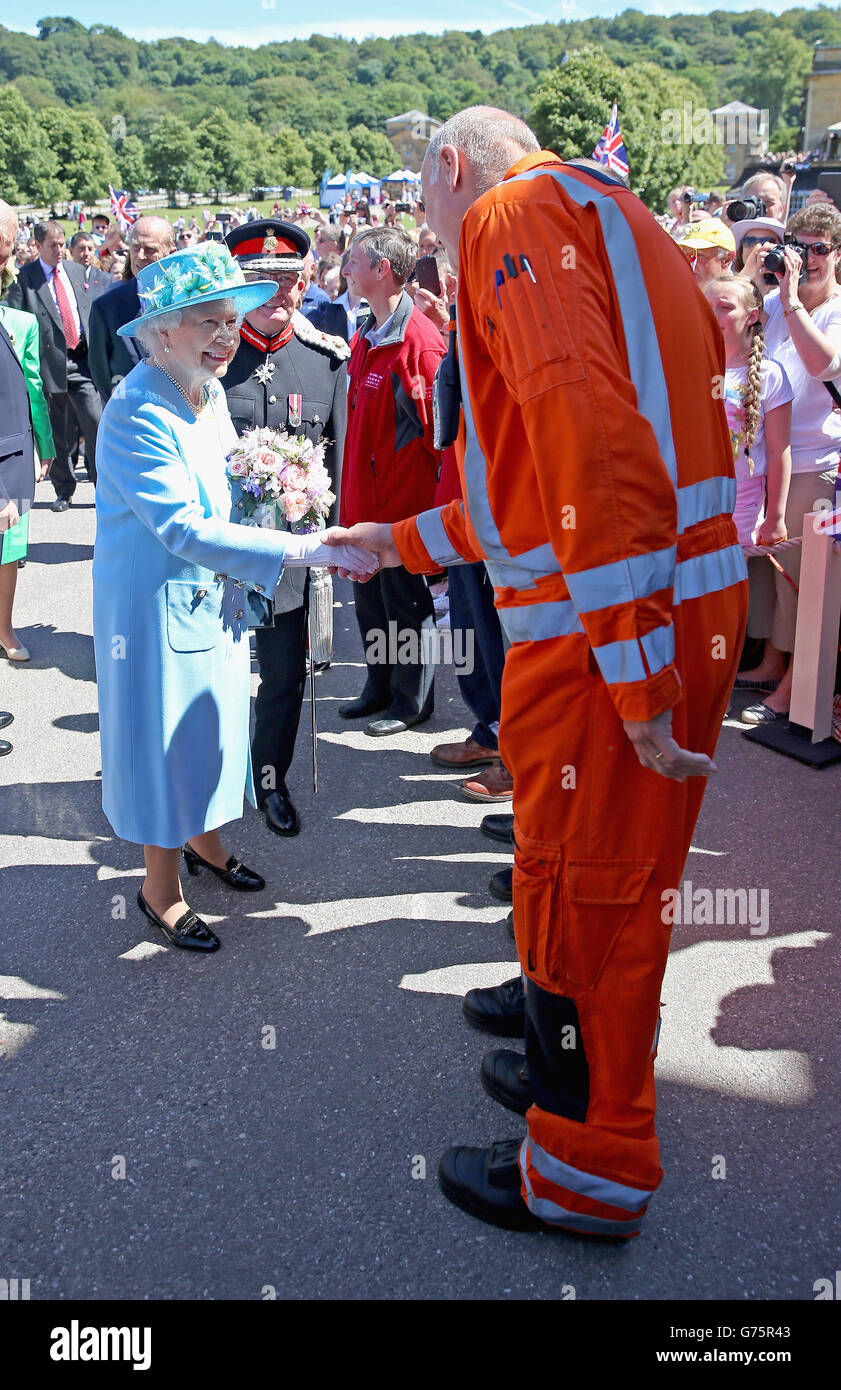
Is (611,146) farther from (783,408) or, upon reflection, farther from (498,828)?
(498,828)

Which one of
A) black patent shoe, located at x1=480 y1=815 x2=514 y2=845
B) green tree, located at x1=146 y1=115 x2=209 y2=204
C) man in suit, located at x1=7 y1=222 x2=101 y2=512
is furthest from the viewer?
green tree, located at x1=146 y1=115 x2=209 y2=204

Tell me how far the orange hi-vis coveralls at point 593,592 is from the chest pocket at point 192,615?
1.35 m

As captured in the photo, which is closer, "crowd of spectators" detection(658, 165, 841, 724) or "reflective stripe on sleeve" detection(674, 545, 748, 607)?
"reflective stripe on sleeve" detection(674, 545, 748, 607)

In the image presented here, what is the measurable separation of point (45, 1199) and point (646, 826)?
5.80 ft

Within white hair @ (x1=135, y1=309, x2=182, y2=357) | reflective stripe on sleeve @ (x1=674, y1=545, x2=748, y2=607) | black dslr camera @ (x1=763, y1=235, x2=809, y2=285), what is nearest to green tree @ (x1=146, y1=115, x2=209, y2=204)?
black dslr camera @ (x1=763, y1=235, x2=809, y2=285)

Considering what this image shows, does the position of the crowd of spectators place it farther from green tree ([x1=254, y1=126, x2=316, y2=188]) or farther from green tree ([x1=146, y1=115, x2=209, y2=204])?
green tree ([x1=254, y1=126, x2=316, y2=188])

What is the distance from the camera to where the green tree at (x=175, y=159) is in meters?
101

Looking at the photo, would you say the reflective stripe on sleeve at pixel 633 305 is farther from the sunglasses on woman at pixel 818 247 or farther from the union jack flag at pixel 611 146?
the union jack flag at pixel 611 146

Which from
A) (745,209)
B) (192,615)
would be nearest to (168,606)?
(192,615)

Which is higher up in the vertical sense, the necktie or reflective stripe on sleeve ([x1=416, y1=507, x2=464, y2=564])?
the necktie

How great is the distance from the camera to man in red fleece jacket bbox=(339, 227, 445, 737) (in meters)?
5.30

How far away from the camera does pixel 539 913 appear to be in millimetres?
2221

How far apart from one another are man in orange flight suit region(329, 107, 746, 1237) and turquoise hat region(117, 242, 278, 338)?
0.90 meters

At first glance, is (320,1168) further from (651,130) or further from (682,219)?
(651,130)
